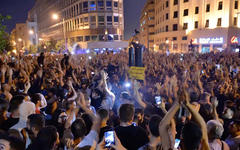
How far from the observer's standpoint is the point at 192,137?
2.31m

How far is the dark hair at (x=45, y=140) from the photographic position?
2.46 meters

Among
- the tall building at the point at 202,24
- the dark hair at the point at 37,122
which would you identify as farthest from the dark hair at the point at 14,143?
the tall building at the point at 202,24

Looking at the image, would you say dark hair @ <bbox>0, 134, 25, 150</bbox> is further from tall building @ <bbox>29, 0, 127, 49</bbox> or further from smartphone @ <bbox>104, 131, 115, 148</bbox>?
tall building @ <bbox>29, 0, 127, 49</bbox>

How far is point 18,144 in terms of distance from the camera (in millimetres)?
2340

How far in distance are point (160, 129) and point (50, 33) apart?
268 ft

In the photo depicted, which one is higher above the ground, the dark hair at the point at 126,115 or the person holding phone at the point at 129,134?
the dark hair at the point at 126,115

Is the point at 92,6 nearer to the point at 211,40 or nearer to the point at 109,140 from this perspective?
the point at 211,40

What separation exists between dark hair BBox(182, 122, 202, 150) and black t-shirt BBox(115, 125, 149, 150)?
659 mm

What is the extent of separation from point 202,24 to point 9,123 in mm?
44480

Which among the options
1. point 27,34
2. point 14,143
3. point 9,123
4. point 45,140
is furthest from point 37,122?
point 27,34

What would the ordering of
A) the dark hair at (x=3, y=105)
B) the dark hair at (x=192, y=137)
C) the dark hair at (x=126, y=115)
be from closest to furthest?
the dark hair at (x=192, y=137)
the dark hair at (x=126, y=115)
the dark hair at (x=3, y=105)

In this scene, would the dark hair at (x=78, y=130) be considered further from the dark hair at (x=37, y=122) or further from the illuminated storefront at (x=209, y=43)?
the illuminated storefront at (x=209, y=43)

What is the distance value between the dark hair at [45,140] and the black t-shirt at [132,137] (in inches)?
37.2

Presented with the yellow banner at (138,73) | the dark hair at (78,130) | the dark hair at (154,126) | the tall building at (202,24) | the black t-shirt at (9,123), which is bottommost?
the black t-shirt at (9,123)
